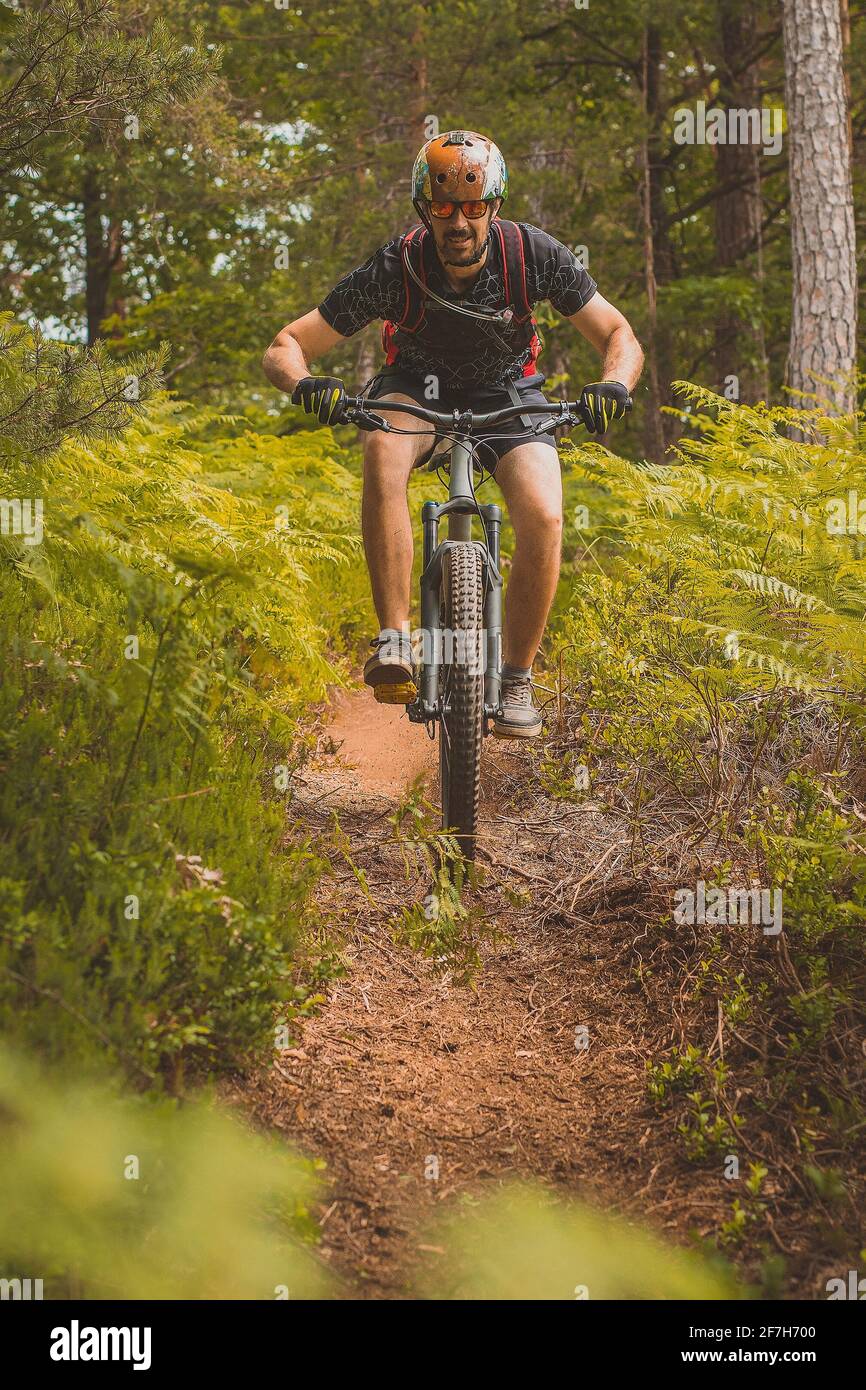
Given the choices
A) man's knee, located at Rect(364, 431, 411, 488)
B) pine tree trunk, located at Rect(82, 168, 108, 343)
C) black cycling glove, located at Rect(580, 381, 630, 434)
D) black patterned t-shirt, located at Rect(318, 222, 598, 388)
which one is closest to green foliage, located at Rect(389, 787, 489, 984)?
man's knee, located at Rect(364, 431, 411, 488)

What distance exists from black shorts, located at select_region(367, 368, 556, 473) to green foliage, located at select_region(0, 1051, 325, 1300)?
10.1 ft

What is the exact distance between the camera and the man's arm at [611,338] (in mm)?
4496

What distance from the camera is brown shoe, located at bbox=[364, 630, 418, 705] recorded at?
4227 mm

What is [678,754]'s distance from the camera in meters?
4.60

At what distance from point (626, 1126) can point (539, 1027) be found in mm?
582

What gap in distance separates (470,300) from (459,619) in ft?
4.60

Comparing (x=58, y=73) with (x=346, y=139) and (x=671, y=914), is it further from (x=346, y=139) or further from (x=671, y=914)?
(x=346, y=139)

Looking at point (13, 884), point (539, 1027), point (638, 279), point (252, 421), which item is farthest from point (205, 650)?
point (638, 279)

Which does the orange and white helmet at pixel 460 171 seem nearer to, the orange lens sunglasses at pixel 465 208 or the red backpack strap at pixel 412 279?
the orange lens sunglasses at pixel 465 208

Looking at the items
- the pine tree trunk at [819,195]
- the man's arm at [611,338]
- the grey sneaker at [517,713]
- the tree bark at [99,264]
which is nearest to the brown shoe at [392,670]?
the grey sneaker at [517,713]

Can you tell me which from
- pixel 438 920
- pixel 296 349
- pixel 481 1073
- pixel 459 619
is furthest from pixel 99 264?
pixel 481 1073

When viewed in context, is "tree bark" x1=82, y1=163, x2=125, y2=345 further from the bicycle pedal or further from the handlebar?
the bicycle pedal

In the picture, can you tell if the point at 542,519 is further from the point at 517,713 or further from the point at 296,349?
the point at 296,349

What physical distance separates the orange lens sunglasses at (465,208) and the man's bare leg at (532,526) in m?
0.90
